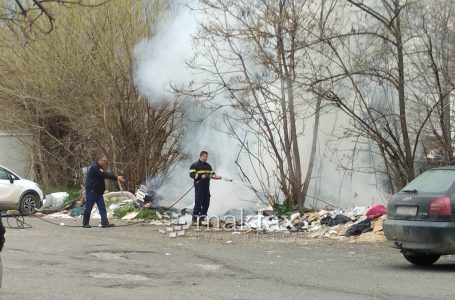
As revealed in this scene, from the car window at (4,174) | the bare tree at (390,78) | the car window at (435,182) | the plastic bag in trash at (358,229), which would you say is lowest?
the plastic bag in trash at (358,229)

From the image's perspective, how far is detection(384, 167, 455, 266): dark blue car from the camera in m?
9.45

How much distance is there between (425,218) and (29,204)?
1370 cm

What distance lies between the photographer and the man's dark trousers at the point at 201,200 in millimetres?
16500

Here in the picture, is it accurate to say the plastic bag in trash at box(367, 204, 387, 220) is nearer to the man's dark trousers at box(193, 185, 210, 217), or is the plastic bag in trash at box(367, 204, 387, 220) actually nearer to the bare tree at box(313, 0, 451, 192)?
the bare tree at box(313, 0, 451, 192)

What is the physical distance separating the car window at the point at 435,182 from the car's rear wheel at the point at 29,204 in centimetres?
1278

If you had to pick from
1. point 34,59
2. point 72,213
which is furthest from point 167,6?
point 72,213

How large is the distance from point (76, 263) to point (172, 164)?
10.5 m

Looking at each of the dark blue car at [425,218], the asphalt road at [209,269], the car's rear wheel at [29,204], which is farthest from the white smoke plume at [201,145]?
the dark blue car at [425,218]

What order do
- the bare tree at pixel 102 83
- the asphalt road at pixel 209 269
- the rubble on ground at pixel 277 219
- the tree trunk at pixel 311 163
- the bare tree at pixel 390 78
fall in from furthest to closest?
the bare tree at pixel 102 83 < the tree trunk at pixel 311 163 < the bare tree at pixel 390 78 < the rubble on ground at pixel 277 219 < the asphalt road at pixel 209 269

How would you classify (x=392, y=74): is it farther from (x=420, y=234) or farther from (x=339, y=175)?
(x=420, y=234)

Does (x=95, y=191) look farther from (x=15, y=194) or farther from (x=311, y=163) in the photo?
(x=311, y=163)

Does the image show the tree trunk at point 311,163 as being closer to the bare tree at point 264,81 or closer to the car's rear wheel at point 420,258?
the bare tree at point 264,81

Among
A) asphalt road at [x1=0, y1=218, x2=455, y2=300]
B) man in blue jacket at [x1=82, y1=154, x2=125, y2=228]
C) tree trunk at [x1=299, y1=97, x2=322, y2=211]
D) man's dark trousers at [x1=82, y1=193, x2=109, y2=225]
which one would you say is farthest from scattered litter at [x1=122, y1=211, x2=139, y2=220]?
tree trunk at [x1=299, y1=97, x2=322, y2=211]

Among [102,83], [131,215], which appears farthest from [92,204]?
[102,83]
